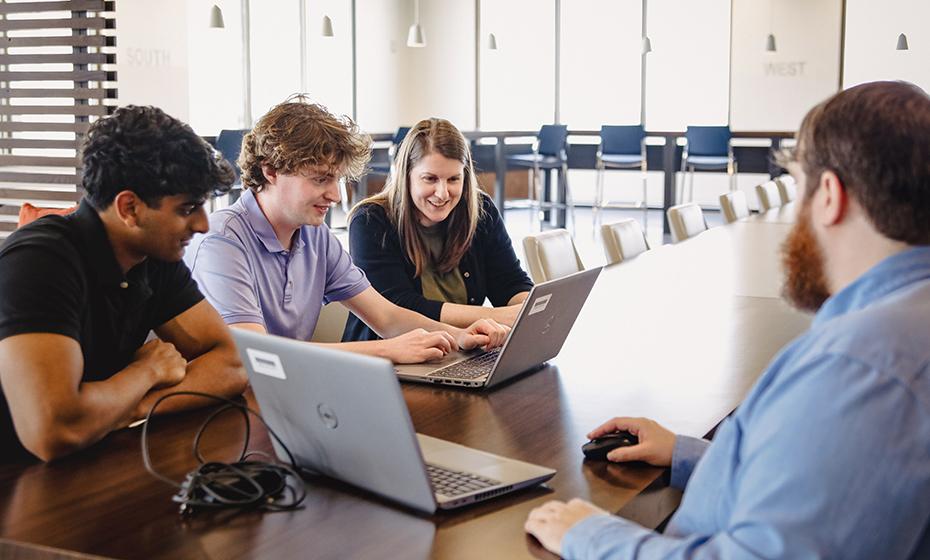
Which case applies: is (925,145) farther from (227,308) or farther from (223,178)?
(227,308)

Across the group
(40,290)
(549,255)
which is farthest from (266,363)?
(549,255)

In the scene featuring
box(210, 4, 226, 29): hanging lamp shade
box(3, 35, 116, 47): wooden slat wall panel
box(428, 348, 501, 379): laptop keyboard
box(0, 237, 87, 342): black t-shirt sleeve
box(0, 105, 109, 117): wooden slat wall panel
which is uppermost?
box(210, 4, 226, 29): hanging lamp shade

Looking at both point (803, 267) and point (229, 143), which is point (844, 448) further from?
point (229, 143)

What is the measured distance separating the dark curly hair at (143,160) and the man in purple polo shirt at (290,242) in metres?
0.55

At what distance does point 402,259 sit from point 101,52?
2.70m

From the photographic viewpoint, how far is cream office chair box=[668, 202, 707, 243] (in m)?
5.33

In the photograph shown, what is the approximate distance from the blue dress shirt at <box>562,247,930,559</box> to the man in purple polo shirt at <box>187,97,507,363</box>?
4.22 ft

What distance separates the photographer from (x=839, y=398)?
1005 millimetres

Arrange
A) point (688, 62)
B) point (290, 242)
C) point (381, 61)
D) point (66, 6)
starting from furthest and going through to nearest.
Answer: point (688, 62) < point (381, 61) < point (66, 6) < point (290, 242)

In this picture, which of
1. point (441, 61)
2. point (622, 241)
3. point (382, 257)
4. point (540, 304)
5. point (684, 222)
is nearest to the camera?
point (540, 304)

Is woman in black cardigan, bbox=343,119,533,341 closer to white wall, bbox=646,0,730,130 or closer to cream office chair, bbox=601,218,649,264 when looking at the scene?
cream office chair, bbox=601,218,649,264

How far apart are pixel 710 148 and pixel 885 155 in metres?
10.3

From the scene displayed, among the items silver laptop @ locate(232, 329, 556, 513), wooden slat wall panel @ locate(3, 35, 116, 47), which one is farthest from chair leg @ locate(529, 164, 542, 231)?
silver laptop @ locate(232, 329, 556, 513)

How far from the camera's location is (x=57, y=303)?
1731mm
